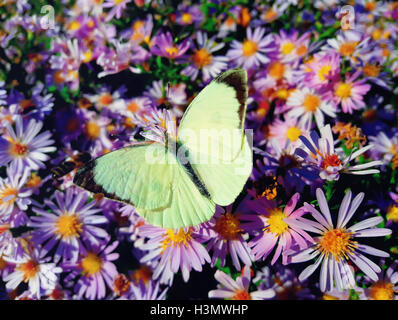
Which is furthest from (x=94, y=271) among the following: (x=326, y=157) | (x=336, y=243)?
(x=326, y=157)

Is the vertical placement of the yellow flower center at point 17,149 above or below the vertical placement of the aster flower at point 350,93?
below

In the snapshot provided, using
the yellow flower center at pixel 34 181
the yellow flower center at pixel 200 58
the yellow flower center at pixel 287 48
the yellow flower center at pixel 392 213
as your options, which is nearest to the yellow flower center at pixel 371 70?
the yellow flower center at pixel 287 48

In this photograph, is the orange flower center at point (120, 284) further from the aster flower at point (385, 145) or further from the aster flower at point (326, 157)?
the aster flower at point (385, 145)

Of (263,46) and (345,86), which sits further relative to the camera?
(263,46)

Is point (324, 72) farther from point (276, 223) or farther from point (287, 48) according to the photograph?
point (276, 223)

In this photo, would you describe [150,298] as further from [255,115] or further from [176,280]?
[255,115]

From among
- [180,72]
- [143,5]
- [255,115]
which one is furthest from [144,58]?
[255,115]
